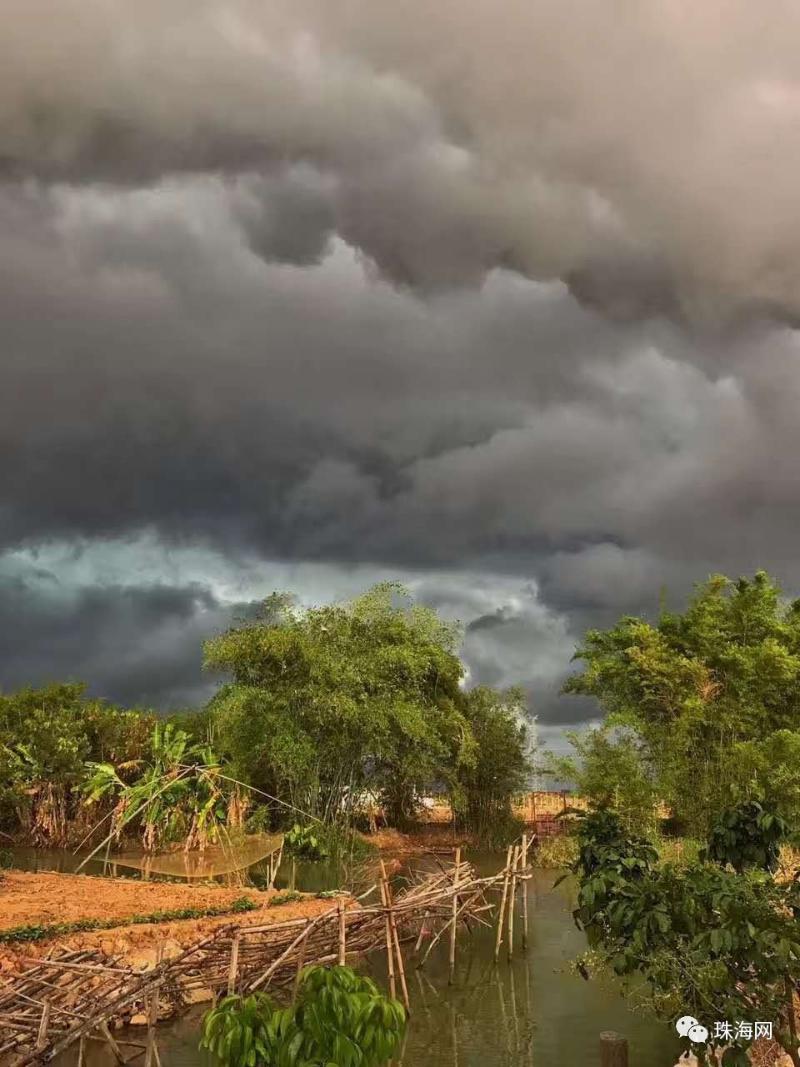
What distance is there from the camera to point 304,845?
2553cm

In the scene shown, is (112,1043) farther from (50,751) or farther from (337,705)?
(50,751)

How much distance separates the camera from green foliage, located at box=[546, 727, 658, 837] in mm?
22656

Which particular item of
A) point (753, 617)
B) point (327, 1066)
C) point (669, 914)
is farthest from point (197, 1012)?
point (753, 617)

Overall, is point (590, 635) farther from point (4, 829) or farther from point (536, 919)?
point (4, 829)

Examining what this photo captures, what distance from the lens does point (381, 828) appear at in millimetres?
34656

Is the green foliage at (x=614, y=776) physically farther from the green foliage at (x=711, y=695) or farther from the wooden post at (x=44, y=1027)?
the wooden post at (x=44, y=1027)

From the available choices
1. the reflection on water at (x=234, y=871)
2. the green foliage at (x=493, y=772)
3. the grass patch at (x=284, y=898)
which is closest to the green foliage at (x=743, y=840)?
the grass patch at (x=284, y=898)

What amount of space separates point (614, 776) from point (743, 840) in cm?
1634

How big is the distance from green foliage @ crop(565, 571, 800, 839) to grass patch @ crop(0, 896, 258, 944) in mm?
11623

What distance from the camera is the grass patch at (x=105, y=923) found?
13.1 meters

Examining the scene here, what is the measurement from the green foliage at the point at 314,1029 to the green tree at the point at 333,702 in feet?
68.2

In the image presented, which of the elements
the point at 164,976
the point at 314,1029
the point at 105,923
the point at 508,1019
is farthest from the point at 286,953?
the point at 105,923

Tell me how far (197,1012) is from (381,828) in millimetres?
22995

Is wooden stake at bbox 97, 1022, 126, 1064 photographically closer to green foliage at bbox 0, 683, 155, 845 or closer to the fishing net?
the fishing net
